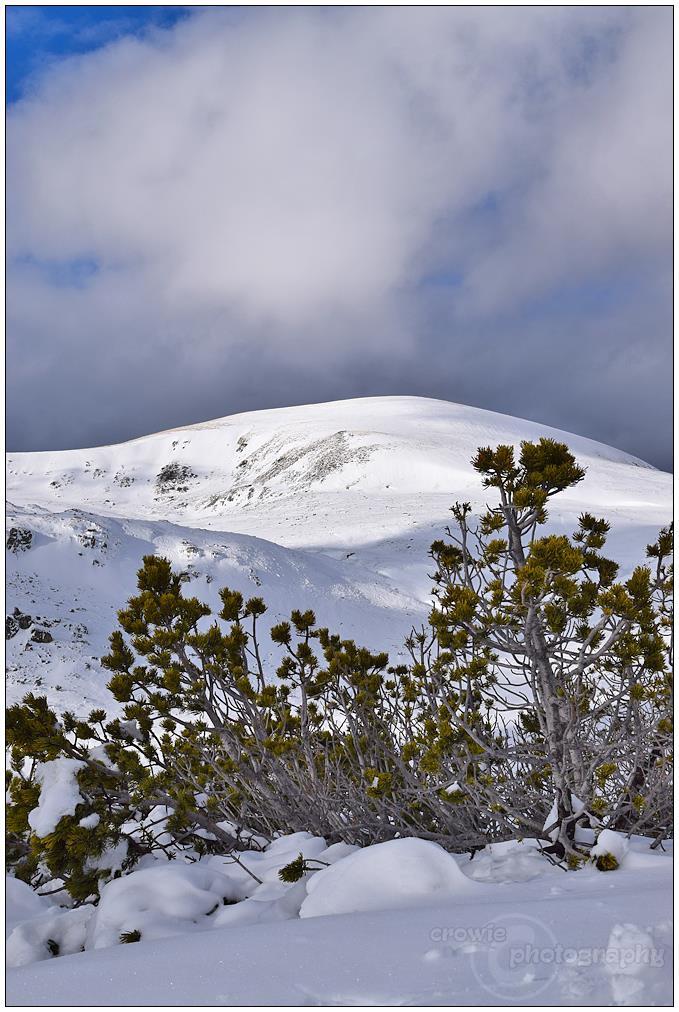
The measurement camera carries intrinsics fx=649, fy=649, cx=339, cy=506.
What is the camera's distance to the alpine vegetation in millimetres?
2416

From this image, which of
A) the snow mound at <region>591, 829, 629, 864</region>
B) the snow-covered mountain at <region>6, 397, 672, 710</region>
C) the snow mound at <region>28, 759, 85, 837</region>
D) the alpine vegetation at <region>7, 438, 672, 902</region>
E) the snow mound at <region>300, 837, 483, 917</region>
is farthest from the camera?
the snow-covered mountain at <region>6, 397, 672, 710</region>

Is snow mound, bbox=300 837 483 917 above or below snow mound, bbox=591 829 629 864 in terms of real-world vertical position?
below

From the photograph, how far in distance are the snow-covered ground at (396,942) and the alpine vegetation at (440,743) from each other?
193mm

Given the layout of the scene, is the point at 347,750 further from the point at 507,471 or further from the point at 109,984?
the point at 109,984

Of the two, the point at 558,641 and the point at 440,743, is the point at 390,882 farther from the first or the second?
the point at 558,641

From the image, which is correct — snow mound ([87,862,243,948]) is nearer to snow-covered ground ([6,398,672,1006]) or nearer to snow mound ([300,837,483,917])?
snow-covered ground ([6,398,672,1006])

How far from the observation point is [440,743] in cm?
250

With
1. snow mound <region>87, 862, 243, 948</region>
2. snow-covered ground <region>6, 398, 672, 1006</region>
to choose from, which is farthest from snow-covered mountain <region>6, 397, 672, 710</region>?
snow mound <region>87, 862, 243, 948</region>

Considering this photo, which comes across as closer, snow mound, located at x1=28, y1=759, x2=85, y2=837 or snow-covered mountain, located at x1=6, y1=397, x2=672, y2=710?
snow mound, located at x1=28, y1=759, x2=85, y2=837

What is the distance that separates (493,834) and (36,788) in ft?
6.60

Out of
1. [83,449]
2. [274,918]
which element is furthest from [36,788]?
[83,449]

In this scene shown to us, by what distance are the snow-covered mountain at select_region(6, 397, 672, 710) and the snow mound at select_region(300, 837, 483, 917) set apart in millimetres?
5454

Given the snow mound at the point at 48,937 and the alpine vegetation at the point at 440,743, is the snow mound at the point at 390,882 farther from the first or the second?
the snow mound at the point at 48,937

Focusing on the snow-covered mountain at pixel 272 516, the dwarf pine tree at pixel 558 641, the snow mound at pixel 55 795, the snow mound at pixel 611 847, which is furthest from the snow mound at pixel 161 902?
the snow-covered mountain at pixel 272 516
